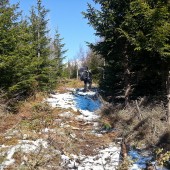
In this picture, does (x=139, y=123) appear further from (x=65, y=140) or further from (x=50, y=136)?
(x=50, y=136)

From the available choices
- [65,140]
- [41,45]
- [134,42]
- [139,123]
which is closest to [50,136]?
[65,140]

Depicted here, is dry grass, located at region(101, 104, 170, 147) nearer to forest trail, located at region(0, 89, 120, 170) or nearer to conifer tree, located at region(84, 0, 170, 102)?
forest trail, located at region(0, 89, 120, 170)

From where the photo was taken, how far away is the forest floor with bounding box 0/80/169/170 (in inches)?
368

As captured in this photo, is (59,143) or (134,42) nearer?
(59,143)

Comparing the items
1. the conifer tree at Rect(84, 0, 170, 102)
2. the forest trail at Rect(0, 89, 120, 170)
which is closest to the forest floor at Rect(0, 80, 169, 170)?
the forest trail at Rect(0, 89, 120, 170)

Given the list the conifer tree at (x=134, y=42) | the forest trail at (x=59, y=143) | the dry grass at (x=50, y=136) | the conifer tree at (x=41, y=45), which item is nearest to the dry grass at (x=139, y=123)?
the forest trail at (x=59, y=143)

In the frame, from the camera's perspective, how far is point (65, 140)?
38.5ft

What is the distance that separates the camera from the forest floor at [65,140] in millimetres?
9344

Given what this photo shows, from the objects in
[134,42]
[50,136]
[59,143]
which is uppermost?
[134,42]

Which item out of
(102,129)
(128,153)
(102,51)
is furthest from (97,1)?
(128,153)

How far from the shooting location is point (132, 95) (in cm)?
1739

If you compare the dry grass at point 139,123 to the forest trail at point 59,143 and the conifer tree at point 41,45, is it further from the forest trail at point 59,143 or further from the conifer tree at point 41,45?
the conifer tree at point 41,45

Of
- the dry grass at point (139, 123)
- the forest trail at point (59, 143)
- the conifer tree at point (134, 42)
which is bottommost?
the forest trail at point (59, 143)

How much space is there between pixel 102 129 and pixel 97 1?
6718 mm
